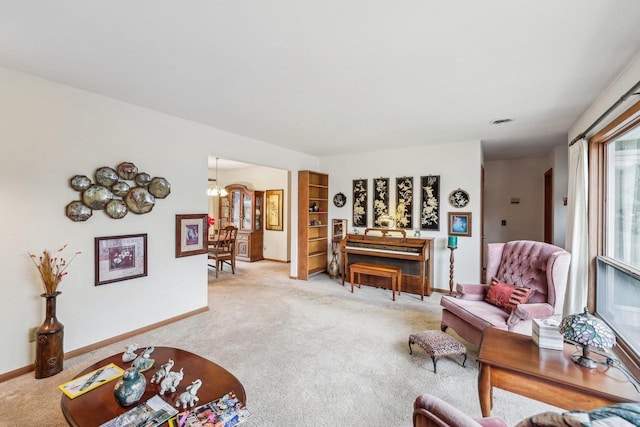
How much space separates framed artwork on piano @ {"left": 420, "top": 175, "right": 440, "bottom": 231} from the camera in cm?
500

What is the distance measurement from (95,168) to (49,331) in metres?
1.54

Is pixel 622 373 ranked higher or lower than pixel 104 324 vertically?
higher

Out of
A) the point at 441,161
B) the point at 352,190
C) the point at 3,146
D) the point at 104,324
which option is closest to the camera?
the point at 3,146

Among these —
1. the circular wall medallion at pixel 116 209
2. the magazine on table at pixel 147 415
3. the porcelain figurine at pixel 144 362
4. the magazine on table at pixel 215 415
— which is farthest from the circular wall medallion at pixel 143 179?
the magazine on table at pixel 215 415

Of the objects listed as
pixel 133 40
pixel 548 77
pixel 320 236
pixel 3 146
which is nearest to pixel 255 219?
pixel 320 236

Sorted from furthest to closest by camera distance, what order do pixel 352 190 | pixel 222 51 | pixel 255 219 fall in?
pixel 255 219
pixel 352 190
pixel 222 51

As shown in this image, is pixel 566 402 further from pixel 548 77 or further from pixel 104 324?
pixel 104 324

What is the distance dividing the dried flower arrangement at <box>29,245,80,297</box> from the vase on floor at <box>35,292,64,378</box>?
81 mm

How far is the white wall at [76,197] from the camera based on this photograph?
7.81 ft

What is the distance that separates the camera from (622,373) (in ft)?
5.23

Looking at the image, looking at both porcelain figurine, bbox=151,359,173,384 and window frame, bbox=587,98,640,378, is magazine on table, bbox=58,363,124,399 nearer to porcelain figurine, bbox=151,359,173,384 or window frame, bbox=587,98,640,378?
porcelain figurine, bbox=151,359,173,384

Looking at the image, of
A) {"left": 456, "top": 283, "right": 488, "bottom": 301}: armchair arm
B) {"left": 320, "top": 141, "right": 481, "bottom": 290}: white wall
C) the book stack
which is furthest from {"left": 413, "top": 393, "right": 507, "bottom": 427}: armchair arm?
{"left": 320, "top": 141, "right": 481, "bottom": 290}: white wall

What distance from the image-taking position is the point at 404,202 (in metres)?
5.29

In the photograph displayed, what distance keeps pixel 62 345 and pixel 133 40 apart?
262 centimetres
